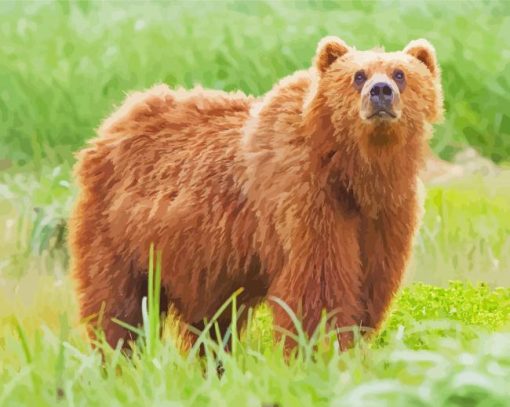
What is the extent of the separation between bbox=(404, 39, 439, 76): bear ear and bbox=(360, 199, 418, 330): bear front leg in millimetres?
573

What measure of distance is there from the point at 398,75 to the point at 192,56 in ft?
22.6

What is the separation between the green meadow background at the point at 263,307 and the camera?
3.93 meters

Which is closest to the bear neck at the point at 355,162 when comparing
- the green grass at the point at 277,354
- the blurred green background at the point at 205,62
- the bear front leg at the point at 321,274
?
the bear front leg at the point at 321,274

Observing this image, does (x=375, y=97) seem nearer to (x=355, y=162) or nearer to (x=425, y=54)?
(x=355, y=162)

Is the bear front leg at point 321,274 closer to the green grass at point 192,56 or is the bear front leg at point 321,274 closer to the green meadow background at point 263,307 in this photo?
the green meadow background at point 263,307

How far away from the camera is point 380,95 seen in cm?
475

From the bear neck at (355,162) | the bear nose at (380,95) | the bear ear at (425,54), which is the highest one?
the bear ear at (425,54)

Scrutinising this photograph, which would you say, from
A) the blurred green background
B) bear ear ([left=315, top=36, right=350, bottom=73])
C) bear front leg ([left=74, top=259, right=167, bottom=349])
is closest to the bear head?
bear ear ([left=315, top=36, right=350, bottom=73])

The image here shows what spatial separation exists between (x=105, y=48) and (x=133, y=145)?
658 cm

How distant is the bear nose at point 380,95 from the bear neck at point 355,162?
0.23m

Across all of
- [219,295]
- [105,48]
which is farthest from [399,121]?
[105,48]

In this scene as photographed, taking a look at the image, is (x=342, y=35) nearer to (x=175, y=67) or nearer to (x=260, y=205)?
(x=175, y=67)

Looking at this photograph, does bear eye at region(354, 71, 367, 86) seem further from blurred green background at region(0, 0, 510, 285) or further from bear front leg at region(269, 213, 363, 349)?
blurred green background at region(0, 0, 510, 285)

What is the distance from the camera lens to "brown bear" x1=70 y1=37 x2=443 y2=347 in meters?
4.93
